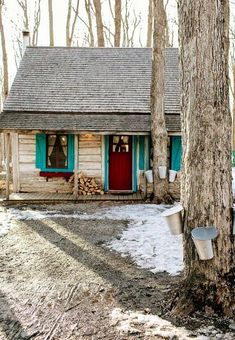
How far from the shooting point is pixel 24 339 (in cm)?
389

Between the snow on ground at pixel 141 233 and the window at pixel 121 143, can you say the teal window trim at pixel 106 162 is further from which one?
Result: the snow on ground at pixel 141 233

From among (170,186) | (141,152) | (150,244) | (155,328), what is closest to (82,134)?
(141,152)

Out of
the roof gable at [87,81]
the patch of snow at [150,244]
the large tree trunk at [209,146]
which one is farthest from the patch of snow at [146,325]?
the roof gable at [87,81]

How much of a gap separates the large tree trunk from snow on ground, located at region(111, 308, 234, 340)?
0.32 metres

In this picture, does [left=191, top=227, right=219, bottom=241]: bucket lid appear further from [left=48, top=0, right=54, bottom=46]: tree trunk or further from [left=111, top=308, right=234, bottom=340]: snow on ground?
[left=48, top=0, right=54, bottom=46]: tree trunk

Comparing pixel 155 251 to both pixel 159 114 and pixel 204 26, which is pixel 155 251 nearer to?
pixel 204 26

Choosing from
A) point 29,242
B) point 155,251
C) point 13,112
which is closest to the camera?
point 155,251

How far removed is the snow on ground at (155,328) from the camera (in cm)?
385

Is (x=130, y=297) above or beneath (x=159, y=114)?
beneath

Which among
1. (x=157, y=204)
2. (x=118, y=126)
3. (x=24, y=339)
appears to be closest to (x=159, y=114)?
(x=118, y=126)

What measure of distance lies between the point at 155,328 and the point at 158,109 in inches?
329

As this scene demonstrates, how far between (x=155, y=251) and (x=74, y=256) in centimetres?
149

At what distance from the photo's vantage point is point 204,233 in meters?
4.13

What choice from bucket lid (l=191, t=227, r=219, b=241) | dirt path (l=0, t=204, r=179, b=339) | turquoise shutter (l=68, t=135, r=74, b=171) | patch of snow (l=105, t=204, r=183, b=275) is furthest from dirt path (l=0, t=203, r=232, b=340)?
turquoise shutter (l=68, t=135, r=74, b=171)
